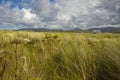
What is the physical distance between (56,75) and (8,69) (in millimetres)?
880

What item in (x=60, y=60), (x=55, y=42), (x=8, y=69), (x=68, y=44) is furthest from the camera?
(x=55, y=42)

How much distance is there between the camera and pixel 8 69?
151 inches

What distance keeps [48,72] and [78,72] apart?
2.21 feet

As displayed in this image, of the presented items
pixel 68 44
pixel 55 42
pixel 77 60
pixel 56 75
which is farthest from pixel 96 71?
pixel 55 42

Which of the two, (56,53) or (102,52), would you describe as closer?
(102,52)

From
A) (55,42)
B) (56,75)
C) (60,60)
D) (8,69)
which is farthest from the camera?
(55,42)

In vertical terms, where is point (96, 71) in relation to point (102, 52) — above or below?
below

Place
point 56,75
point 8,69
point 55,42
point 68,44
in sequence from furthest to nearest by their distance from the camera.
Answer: point 55,42, point 68,44, point 56,75, point 8,69

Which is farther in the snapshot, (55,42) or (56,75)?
(55,42)

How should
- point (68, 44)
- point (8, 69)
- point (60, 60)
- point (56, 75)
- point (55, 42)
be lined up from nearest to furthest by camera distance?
1. point (8, 69)
2. point (56, 75)
3. point (60, 60)
4. point (68, 44)
5. point (55, 42)

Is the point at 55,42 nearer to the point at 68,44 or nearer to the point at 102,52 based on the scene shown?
the point at 68,44

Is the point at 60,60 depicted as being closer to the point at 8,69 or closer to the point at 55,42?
the point at 8,69

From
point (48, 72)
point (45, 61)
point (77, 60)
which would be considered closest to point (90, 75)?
point (77, 60)

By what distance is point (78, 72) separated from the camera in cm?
401
